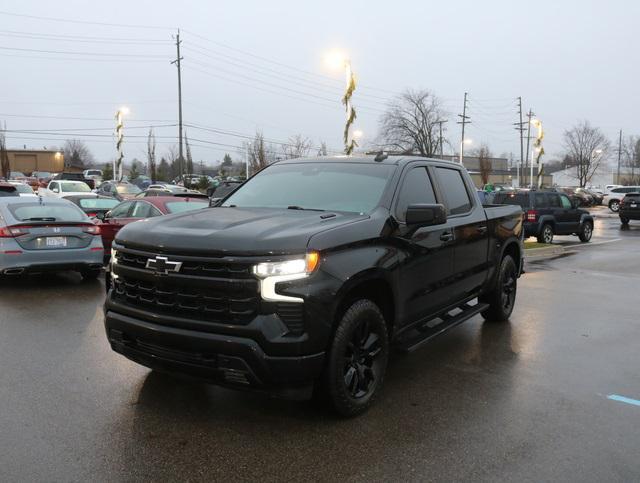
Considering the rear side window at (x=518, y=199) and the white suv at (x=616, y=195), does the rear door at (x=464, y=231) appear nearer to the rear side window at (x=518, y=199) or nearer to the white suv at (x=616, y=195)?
the rear side window at (x=518, y=199)

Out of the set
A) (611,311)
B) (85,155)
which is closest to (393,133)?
(85,155)

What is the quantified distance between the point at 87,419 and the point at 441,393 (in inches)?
107

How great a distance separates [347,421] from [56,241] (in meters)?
6.63

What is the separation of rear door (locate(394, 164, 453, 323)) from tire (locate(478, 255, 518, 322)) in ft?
5.59

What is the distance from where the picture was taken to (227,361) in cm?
337

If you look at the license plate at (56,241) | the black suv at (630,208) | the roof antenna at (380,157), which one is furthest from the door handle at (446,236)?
the black suv at (630,208)

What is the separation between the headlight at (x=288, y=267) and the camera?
339 cm

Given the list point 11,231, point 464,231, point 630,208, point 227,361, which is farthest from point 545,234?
point 227,361

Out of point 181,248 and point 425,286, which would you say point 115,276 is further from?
point 425,286

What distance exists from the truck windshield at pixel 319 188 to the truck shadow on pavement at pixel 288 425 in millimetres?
1592

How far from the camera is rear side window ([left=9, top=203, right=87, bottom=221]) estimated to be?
338 inches

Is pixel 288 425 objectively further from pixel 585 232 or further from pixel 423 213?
pixel 585 232

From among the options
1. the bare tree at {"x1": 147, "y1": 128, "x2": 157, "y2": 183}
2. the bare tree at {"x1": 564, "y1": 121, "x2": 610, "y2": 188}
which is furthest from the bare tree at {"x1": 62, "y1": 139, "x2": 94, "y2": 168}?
the bare tree at {"x1": 564, "y1": 121, "x2": 610, "y2": 188}

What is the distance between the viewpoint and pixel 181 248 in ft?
11.7
